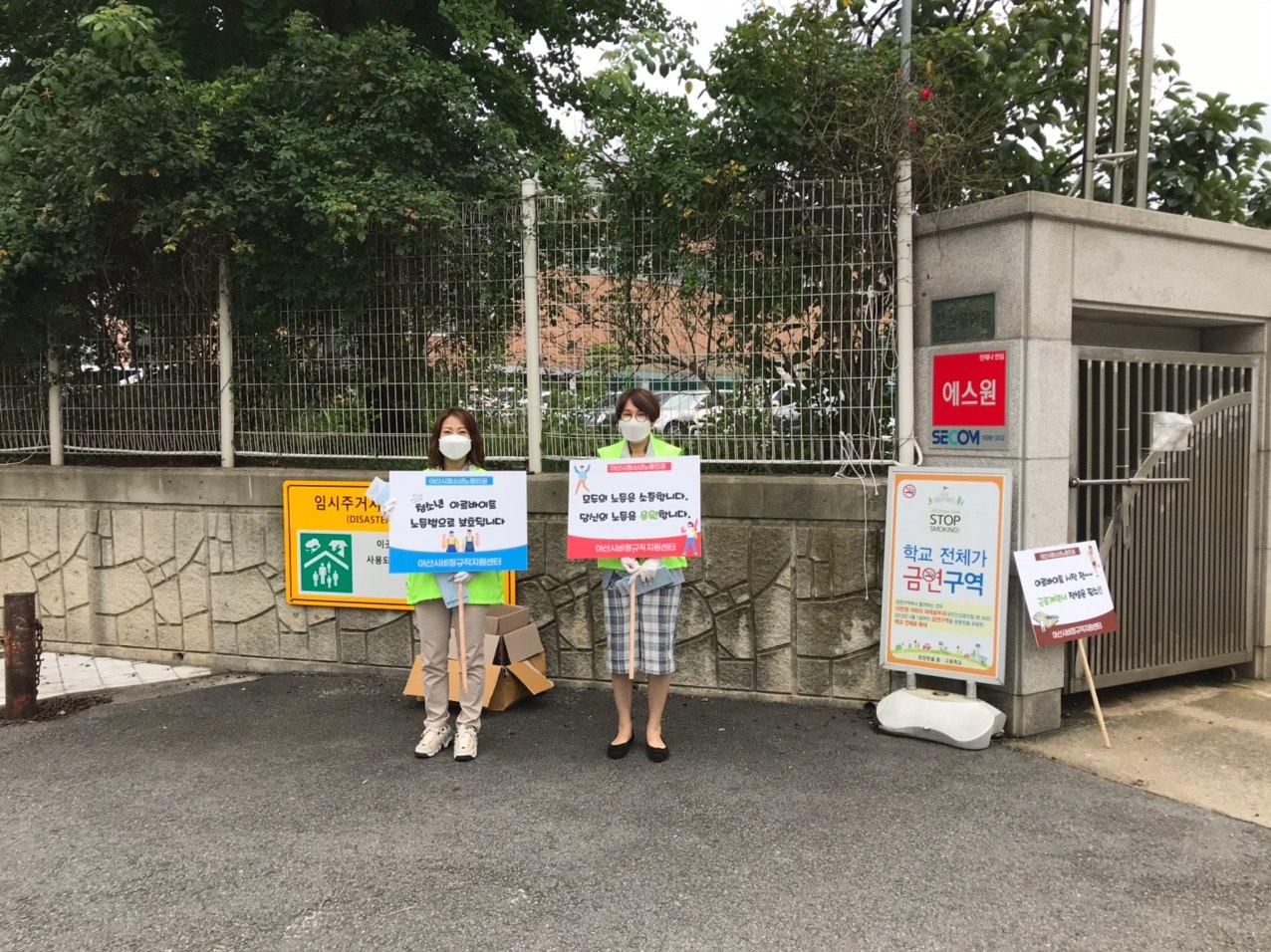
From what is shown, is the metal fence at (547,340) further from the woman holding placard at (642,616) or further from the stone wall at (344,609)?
the woman holding placard at (642,616)

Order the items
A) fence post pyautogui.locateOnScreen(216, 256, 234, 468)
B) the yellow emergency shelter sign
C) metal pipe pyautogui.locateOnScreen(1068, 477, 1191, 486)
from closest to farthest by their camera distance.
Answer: metal pipe pyautogui.locateOnScreen(1068, 477, 1191, 486)
the yellow emergency shelter sign
fence post pyautogui.locateOnScreen(216, 256, 234, 468)

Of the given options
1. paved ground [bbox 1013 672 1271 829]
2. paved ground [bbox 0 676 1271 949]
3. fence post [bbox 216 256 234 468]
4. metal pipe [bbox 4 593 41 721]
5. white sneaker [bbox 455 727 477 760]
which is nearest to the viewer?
paved ground [bbox 0 676 1271 949]

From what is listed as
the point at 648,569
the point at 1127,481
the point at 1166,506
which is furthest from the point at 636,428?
the point at 1166,506

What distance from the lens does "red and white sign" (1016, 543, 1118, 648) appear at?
475 cm

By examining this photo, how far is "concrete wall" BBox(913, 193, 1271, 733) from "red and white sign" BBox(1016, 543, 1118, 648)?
11 cm

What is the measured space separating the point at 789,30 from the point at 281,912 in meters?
5.17

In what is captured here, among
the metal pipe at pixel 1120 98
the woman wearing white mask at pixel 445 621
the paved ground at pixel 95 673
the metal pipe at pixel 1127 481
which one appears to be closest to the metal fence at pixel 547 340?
the metal pipe at pixel 1127 481

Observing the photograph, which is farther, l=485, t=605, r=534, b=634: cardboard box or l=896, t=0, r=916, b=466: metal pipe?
l=485, t=605, r=534, b=634: cardboard box

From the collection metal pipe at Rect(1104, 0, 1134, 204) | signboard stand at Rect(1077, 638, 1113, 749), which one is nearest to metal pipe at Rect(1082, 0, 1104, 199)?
metal pipe at Rect(1104, 0, 1134, 204)

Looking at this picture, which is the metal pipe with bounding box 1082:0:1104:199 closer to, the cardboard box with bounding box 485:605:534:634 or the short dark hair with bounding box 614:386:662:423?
the short dark hair with bounding box 614:386:662:423

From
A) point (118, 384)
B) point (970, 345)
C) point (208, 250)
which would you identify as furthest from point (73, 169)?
point (970, 345)

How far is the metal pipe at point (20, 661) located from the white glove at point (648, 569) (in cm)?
376

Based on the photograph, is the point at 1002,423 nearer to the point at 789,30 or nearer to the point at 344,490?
the point at 789,30

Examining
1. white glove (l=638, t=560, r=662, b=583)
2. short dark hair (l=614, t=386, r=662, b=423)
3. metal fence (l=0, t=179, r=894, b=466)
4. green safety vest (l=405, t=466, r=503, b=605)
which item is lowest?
green safety vest (l=405, t=466, r=503, b=605)
